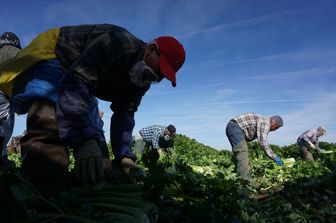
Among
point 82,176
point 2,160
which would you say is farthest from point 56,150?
point 2,160

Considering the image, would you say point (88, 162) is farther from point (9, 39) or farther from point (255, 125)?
point (255, 125)

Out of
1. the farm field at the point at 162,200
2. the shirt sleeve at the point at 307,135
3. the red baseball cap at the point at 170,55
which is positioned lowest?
the farm field at the point at 162,200

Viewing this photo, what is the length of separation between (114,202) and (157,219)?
28 cm

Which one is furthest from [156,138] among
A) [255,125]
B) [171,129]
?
[255,125]

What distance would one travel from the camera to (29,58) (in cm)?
313

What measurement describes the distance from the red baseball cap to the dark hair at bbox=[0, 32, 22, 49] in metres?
3.19

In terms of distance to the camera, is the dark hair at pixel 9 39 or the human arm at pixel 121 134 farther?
the dark hair at pixel 9 39

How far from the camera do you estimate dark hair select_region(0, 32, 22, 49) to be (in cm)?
555

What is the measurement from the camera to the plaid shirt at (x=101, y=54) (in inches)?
110

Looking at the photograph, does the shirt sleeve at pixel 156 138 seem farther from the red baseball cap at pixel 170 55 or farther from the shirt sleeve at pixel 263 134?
the red baseball cap at pixel 170 55

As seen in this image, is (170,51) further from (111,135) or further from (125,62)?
(111,135)

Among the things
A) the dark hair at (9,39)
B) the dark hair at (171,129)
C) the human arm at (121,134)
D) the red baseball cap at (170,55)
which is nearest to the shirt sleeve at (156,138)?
the dark hair at (171,129)

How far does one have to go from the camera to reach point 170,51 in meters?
3.14

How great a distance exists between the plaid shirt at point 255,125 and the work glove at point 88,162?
757cm
